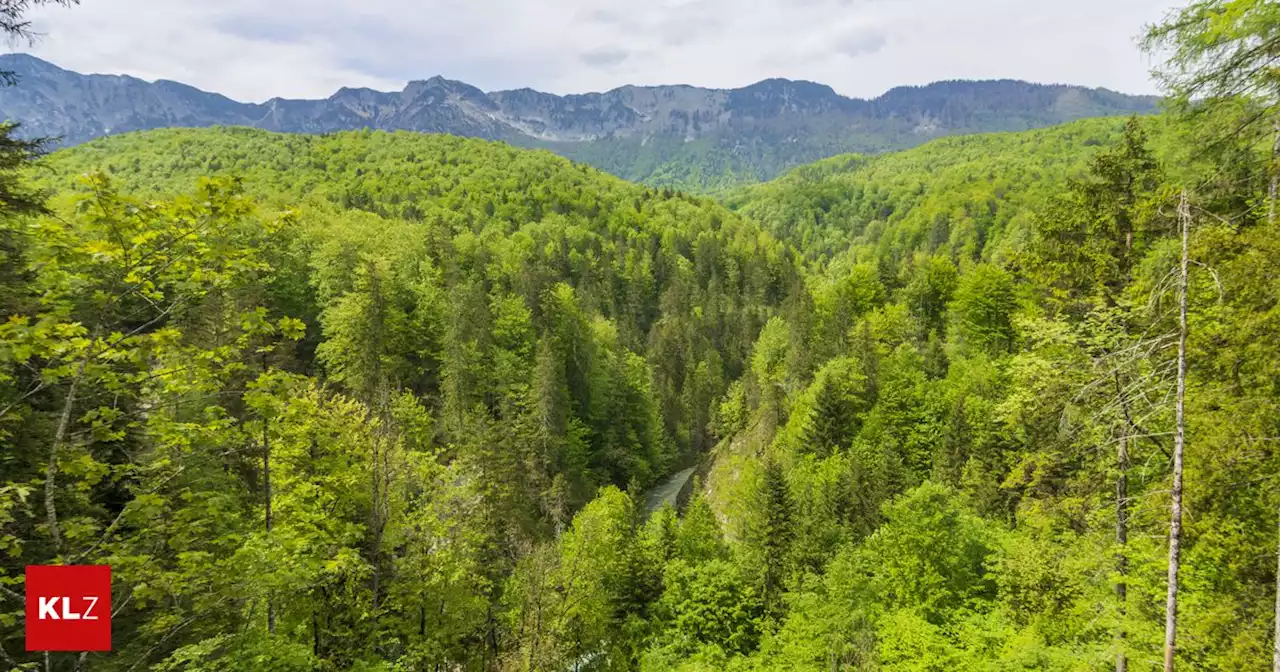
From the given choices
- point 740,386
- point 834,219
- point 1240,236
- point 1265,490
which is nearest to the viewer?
point 1240,236

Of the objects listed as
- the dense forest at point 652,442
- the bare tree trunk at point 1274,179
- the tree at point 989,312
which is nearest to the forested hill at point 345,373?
the dense forest at point 652,442

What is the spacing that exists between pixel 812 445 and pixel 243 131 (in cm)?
13954

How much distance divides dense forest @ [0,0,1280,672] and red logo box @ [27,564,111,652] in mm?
215

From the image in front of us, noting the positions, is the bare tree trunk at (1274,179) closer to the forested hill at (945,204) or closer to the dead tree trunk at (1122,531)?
the dead tree trunk at (1122,531)

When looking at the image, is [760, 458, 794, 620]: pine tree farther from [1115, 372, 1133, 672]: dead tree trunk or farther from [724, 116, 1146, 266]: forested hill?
[724, 116, 1146, 266]: forested hill

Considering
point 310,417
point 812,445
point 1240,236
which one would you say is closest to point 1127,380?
point 1240,236

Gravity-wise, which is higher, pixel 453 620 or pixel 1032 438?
pixel 1032 438

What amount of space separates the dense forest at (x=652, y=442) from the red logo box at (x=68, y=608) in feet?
0.70

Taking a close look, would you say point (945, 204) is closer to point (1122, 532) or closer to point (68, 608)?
point (1122, 532)

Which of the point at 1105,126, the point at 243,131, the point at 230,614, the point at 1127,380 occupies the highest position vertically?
the point at 1105,126

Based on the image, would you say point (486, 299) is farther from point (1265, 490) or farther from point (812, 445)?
point (1265, 490)

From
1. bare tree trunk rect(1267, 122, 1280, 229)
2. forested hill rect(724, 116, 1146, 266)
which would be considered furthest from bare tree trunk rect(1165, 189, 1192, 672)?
forested hill rect(724, 116, 1146, 266)

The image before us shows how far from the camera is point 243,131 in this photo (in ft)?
420

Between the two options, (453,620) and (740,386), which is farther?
(740,386)
